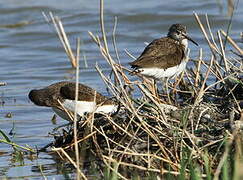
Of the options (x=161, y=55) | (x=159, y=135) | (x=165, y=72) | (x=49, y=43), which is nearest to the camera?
(x=159, y=135)

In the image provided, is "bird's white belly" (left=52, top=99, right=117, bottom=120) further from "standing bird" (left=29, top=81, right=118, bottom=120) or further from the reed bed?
the reed bed

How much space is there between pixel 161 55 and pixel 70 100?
1339 millimetres

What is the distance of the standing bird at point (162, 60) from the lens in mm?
7797

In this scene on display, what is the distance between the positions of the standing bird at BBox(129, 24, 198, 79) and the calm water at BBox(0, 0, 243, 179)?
1.18 m

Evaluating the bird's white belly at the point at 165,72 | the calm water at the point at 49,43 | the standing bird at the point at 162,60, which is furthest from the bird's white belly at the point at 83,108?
the bird's white belly at the point at 165,72

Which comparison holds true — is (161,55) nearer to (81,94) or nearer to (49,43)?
(81,94)

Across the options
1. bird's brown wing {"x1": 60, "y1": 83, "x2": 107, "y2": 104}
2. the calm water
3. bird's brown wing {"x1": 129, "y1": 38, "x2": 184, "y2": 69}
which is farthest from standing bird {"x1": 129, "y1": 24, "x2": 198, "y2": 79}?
the calm water

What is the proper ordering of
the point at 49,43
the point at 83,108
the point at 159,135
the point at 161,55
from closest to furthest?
the point at 159,135 → the point at 83,108 → the point at 161,55 → the point at 49,43

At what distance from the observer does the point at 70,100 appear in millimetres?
7281

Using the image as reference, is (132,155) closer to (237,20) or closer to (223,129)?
(223,129)

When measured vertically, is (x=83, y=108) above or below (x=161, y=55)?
below

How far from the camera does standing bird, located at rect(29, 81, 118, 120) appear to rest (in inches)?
280

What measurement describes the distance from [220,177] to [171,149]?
56 centimetres

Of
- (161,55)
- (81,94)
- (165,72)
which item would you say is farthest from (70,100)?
(161,55)
